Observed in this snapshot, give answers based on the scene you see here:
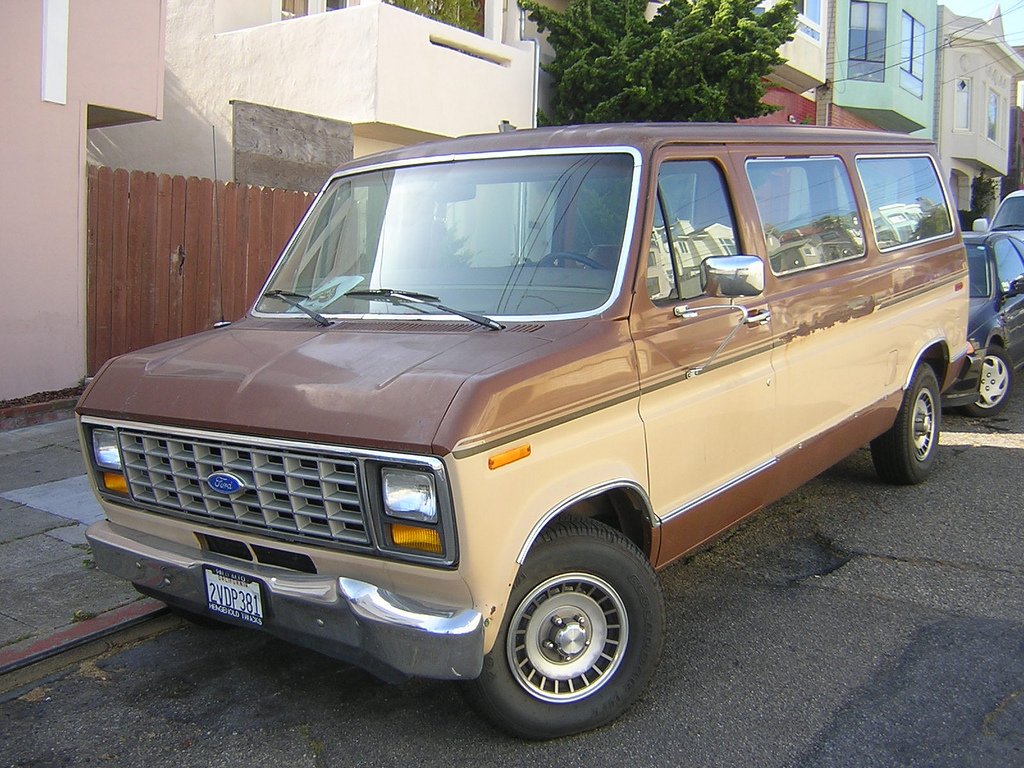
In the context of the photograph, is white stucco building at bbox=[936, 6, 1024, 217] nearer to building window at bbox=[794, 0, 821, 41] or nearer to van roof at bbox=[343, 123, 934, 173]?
building window at bbox=[794, 0, 821, 41]

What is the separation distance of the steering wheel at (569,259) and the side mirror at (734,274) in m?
0.44

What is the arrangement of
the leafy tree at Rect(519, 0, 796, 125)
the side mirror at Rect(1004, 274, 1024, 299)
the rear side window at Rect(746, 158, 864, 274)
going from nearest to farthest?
the rear side window at Rect(746, 158, 864, 274)
the side mirror at Rect(1004, 274, 1024, 299)
the leafy tree at Rect(519, 0, 796, 125)

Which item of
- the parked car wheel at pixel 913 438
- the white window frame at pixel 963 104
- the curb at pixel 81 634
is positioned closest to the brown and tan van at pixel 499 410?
the curb at pixel 81 634

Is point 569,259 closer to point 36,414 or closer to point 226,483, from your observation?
point 226,483

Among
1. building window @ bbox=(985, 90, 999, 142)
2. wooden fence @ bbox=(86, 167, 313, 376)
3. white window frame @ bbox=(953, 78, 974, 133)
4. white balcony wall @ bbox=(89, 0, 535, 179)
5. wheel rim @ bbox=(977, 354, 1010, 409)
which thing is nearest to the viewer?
wheel rim @ bbox=(977, 354, 1010, 409)

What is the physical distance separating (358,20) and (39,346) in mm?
5659

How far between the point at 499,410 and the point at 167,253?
24.5ft

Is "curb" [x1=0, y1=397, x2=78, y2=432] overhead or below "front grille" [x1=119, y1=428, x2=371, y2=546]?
below

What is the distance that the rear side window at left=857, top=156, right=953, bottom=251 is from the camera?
579 centimetres

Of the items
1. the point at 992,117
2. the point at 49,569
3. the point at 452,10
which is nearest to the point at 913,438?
the point at 49,569

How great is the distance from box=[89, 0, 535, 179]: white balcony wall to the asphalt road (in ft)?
28.4

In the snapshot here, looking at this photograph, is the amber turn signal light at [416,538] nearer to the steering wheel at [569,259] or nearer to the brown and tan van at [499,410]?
the brown and tan van at [499,410]

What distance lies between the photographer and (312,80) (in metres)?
12.3

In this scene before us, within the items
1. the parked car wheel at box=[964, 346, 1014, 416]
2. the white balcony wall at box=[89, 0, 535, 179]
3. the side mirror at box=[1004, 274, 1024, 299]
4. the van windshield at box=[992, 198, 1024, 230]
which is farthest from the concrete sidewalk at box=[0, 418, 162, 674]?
the van windshield at box=[992, 198, 1024, 230]
